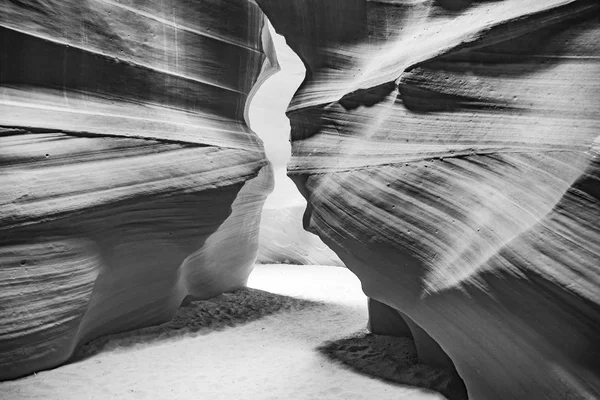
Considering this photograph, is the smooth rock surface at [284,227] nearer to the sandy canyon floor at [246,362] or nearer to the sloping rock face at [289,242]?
the sloping rock face at [289,242]

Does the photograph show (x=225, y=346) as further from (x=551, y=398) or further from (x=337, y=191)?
(x=551, y=398)

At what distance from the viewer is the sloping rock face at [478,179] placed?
1901 mm

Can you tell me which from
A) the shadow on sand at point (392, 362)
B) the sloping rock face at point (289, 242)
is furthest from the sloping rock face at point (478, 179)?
the sloping rock face at point (289, 242)

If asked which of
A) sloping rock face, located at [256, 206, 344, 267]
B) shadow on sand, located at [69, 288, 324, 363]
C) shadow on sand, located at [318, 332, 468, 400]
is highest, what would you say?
shadow on sand, located at [318, 332, 468, 400]

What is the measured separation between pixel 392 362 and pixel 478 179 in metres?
1.39

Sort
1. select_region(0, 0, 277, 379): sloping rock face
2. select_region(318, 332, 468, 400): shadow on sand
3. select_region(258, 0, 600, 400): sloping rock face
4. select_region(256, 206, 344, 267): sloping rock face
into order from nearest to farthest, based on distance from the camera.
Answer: select_region(258, 0, 600, 400): sloping rock face, select_region(318, 332, 468, 400): shadow on sand, select_region(0, 0, 277, 379): sloping rock face, select_region(256, 206, 344, 267): sloping rock face

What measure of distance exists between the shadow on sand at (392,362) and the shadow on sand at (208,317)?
3.24 feet

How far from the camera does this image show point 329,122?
305 cm

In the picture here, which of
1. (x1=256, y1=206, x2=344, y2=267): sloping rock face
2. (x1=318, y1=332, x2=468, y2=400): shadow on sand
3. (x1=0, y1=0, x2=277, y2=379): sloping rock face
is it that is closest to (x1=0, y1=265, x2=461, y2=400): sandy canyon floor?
(x1=318, y1=332, x2=468, y2=400): shadow on sand

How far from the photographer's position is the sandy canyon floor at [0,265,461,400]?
280 cm

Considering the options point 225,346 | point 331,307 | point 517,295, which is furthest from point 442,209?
point 331,307

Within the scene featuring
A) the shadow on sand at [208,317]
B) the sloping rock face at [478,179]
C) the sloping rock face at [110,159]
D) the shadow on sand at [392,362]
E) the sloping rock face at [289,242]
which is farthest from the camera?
the sloping rock face at [289,242]

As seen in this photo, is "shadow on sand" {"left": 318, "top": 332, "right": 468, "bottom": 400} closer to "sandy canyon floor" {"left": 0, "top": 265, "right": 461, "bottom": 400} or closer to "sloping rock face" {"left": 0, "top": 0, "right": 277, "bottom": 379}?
"sandy canyon floor" {"left": 0, "top": 265, "right": 461, "bottom": 400}

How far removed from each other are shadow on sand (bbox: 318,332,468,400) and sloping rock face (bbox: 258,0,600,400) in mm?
204
